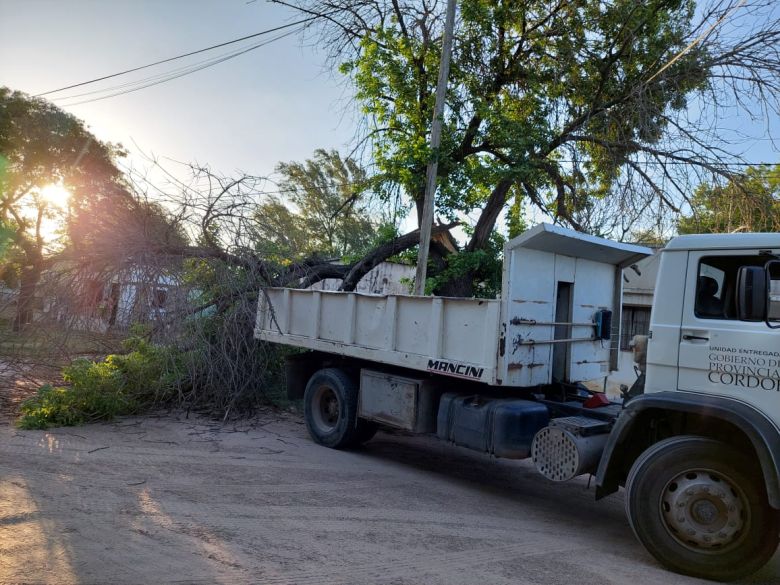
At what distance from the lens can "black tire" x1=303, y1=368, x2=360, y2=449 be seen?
7805mm

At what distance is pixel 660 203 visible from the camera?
34.8ft

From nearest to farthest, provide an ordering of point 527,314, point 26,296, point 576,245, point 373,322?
1. point 527,314
2. point 576,245
3. point 373,322
4. point 26,296

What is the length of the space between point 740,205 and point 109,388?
9.95m

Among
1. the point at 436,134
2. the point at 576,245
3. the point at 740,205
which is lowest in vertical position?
the point at 576,245

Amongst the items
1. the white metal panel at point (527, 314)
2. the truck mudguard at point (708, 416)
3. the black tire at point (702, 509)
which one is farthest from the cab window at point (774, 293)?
the white metal panel at point (527, 314)

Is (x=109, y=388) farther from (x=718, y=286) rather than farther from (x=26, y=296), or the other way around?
(x=718, y=286)

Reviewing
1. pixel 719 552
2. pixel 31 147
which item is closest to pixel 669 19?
pixel 719 552

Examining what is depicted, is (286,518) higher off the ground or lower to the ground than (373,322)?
lower

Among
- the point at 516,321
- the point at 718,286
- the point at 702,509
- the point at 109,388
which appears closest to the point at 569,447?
the point at 702,509

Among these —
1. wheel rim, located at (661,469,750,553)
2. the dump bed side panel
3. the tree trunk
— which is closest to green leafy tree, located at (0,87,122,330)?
the tree trunk

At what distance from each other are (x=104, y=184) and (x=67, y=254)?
1.21m

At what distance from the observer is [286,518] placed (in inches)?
199

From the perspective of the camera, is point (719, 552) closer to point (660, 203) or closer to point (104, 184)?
point (660, 203)

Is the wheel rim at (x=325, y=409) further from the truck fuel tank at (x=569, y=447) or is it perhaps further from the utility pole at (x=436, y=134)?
the truck fuel tank at (x=569, y=447)
